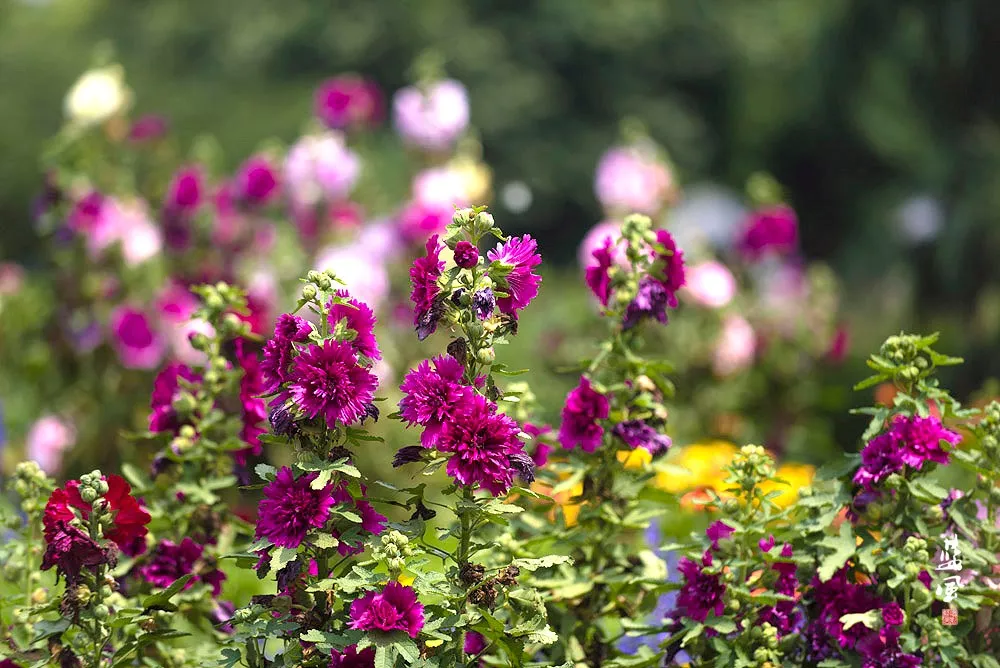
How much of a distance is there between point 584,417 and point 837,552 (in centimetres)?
46

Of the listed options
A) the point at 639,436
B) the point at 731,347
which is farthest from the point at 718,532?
the point at 731,347

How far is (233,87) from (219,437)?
579 inches

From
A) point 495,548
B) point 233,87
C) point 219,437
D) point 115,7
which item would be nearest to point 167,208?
point 219,437

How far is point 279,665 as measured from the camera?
1.73m

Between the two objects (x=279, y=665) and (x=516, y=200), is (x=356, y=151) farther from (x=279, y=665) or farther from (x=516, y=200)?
(x=279, y=665)

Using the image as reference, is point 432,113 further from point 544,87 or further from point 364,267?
point 544,87

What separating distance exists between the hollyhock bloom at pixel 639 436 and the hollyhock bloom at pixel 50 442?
257 cm

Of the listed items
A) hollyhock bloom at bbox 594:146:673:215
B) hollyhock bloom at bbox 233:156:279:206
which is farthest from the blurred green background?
hollyhock bloom at bbox 233:156:279:206

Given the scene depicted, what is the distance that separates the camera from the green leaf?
Answer: 181 centimetres

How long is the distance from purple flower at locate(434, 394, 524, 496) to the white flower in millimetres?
3173

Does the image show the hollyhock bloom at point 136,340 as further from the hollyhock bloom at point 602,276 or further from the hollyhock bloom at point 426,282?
the hollyhock bloom at point 426,282

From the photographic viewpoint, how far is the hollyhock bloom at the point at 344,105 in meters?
4.84

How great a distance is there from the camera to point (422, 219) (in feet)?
13.7

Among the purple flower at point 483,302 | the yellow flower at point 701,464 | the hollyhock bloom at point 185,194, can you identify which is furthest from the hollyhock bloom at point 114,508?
the hollyhock bloom at point 185,194
